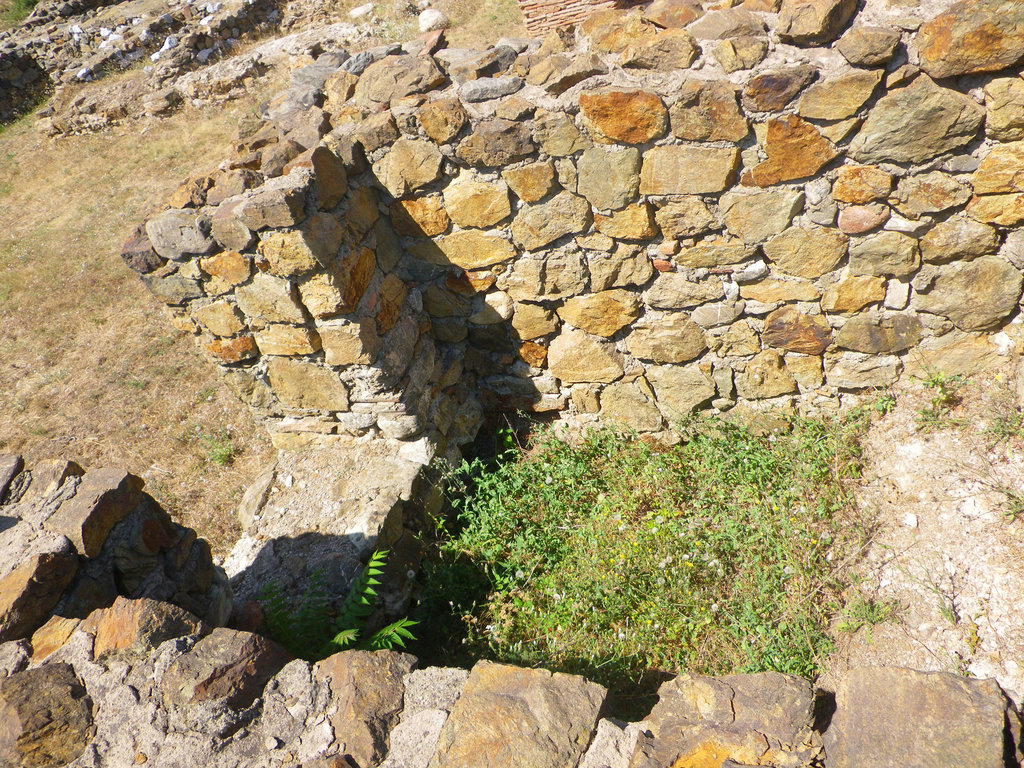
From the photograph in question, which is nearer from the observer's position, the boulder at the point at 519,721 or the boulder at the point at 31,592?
the boulder at the point at 519,721

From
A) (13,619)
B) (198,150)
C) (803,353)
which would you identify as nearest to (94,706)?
(13,619)

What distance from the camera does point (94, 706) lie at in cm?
183

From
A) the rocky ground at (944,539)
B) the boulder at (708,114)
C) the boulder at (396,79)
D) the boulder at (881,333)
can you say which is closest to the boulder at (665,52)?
the boulder at (708,114)

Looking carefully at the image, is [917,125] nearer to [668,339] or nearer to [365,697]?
[668,339]

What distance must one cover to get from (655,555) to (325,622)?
4.76ft

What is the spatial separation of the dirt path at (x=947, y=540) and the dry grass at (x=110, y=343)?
3356mm

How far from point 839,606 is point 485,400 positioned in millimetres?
2226

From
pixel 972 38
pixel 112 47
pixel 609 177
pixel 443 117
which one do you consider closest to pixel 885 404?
pixel 972 38

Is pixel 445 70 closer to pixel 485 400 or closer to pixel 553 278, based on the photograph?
pixel 553 278

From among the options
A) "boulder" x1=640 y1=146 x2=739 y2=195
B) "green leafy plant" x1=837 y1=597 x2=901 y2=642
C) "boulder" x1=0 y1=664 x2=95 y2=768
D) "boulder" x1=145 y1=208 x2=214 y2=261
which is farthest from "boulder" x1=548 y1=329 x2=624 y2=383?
"boulder" x1=0 y1=664 x2=95 y2=768

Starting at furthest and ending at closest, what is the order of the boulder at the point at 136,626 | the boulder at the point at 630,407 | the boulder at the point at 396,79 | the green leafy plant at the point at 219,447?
the green leafy plant at the point at 219,447
the boulder at the point at 630,407
the boulder at the point at 396,79
the boulder at the point at 136,626

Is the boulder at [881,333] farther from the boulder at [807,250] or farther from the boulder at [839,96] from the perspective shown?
the boulder at [839,96]

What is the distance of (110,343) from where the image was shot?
18.1 ft

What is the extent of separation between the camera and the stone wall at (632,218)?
261cm
